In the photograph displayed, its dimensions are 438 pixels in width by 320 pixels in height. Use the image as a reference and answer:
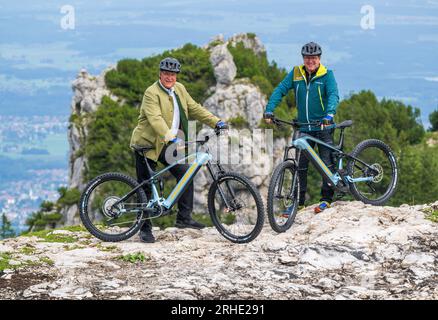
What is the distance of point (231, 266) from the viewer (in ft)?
30.9

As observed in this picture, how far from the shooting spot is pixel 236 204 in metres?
10.6

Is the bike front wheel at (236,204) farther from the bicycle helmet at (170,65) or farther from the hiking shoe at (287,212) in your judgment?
the bicycle helmet at (170,65)

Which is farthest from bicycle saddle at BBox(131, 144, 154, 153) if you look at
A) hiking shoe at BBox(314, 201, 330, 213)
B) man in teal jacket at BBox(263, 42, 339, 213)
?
hiking shoe at BBox(314, 201, 330, 213)

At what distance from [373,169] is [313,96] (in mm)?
1544

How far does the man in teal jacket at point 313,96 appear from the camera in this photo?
11.3m

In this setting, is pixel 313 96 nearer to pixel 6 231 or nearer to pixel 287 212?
pixel 287 212

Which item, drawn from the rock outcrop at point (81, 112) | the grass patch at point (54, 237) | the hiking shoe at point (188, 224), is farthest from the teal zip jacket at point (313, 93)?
the rock outcrop at point (81, 112)

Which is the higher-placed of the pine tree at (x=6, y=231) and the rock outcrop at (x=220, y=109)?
the rock outcrop at (x=220, y=109)

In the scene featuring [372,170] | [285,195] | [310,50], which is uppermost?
[310,50]

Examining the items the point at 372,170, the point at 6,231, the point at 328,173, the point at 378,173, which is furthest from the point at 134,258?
the point at 6,231

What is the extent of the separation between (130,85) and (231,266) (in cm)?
5740

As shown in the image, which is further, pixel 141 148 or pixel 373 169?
pixel 373 169

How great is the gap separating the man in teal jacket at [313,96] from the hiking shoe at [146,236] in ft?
7.95
